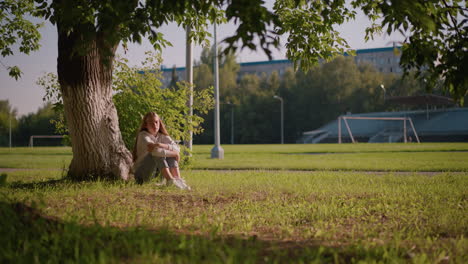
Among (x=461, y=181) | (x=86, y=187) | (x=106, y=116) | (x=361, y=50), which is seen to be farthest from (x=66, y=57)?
(x=361, y=50)

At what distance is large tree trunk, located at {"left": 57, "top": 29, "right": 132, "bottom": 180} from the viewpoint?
305 inches

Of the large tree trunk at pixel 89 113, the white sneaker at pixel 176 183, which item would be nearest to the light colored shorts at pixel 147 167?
the white sneaker at pixel 176 183

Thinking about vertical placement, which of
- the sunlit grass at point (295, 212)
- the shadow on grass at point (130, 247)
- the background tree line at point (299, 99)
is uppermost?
the background tree line at point (299, 99)

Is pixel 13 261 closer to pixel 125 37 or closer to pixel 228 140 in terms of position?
pixel 125 37

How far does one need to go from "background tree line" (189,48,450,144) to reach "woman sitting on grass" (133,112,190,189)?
65.6m

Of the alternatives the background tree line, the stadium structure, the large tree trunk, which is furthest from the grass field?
the background tree line

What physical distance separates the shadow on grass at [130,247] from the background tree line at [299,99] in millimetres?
69290

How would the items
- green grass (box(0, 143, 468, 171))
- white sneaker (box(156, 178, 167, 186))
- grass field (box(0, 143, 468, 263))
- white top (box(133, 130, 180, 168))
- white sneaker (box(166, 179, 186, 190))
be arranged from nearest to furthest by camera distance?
grass field (box(0, 143, 468, 263)), white sneaker (box(166, 179, 186, 190)), white top (box(133, 130, 180, 168)), white sneaker (box(156, 178, 167, 186)), green grass (box(0, 143, 468, 171))

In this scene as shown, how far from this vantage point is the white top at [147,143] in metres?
7.61

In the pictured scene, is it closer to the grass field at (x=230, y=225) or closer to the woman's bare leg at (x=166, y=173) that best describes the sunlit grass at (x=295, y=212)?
the grass field at (x=230, y=225)

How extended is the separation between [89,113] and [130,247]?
473cm

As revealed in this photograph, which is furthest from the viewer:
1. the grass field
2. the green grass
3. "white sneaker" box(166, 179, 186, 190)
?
the green grass

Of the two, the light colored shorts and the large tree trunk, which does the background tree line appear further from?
the light colored shorts

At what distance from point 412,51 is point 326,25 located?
3529 mm
